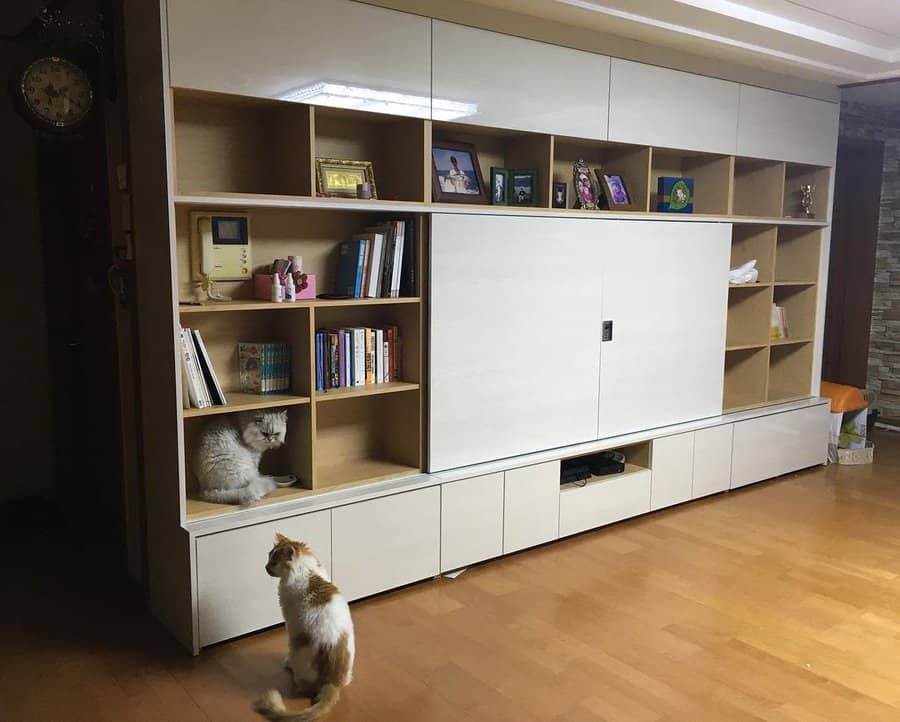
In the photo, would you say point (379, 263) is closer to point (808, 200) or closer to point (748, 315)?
point (748, 315)

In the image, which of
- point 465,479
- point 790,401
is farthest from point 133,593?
point 790,401

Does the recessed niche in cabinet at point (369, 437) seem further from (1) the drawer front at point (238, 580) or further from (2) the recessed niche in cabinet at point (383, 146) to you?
(2) the recessed niche in cabinet at point (383, 146)

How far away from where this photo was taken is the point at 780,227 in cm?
517

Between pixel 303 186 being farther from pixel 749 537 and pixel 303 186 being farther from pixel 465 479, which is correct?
pixel 749 537

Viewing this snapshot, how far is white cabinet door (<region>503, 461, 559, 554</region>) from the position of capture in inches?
139

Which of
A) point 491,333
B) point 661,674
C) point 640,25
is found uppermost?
point 640,25

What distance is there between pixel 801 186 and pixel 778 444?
1.69 metres

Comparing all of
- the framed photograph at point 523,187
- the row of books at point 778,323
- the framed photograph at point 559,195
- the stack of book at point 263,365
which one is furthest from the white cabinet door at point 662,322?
the stack of book at point 263,365

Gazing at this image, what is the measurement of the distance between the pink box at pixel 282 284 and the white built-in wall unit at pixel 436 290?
0.09 meters

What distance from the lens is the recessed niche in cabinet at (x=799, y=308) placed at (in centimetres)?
518

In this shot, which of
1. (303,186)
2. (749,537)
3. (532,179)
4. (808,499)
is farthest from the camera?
(808,499)

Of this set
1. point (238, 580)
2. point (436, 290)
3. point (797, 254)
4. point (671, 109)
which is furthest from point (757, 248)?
point (238, 580)

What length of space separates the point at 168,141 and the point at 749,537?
10.3 ft

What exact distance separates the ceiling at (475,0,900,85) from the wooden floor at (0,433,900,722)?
7.80 ft
